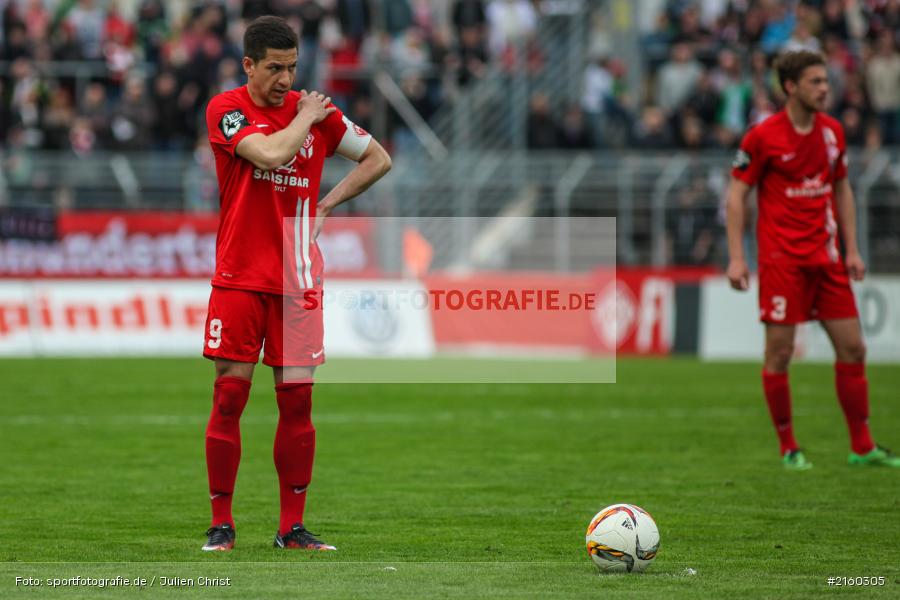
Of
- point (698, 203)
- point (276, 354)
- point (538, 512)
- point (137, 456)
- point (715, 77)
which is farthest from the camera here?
point (715, 77)

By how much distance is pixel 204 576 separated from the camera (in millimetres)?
6328

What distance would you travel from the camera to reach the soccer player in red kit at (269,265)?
23.1 feet

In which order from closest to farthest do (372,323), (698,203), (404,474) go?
(404,474)
(372,323)
(698,203)

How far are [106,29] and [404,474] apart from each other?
1888 centimetres

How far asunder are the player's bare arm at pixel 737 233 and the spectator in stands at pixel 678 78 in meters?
14.9

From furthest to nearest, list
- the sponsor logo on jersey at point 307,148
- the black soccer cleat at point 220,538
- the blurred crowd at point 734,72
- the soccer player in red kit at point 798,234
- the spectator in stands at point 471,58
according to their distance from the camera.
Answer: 1. the spectator in stands at point 471,58
2. the blurred crowd at point 734,72
3. the soccer player in red kit at point 798,234
4. the sponsor logo on jersey at point 307,148
5. the black soccer cleat at point 220,538

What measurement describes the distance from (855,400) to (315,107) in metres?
5.27

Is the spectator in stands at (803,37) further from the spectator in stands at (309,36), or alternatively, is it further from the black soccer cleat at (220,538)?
the black soccer cleat at (220,538)

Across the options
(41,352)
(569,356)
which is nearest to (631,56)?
(569,356)

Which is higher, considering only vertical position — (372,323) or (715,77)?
(715,77)

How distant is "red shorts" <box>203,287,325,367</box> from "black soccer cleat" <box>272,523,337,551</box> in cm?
81

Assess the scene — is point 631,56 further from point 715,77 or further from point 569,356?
point 569,356

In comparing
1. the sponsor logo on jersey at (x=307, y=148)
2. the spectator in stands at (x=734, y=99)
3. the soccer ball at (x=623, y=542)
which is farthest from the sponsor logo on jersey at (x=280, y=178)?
the spectator in stands at (x=734, y=99)

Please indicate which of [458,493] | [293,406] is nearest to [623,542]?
[293,406]
